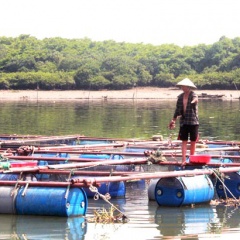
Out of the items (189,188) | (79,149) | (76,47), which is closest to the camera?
(189,188)

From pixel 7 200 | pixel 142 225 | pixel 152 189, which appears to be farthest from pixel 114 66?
pixel 142 225

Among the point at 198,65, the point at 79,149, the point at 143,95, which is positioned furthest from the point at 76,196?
the point at 198,65

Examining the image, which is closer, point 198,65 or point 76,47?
point 198,65

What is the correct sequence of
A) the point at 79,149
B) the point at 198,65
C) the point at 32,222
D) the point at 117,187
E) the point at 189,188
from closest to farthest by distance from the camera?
the point at 32,222 < the point at 189,188 < the point at 117,187 < the point at 79,149 < the point at 198,65

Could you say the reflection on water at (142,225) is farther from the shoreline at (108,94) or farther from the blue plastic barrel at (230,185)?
the shoreline at (108,94)

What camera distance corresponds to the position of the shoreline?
108 metres

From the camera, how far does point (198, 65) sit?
131 meters

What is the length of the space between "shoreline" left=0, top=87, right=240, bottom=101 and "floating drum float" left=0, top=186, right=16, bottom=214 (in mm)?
88978

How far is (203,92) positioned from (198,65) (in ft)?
68.8

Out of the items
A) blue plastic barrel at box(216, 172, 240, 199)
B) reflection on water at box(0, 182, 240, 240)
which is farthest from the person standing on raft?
reflection on water at box(0, 182, 240, 240)

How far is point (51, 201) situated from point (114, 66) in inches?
4459

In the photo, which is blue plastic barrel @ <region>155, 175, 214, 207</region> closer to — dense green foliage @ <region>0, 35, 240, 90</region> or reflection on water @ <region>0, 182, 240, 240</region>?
reflection on water @ <region>0, 182, 240, 240</region>

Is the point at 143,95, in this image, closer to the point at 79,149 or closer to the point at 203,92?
the point at 203,92

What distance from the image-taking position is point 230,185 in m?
19.3
